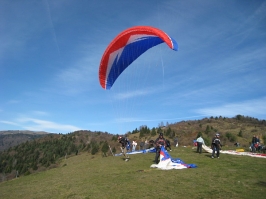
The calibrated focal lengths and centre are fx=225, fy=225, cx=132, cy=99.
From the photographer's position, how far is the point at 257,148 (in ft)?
66.3

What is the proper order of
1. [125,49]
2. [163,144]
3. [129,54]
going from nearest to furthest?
[163,144] < [125,49] < [129,54]

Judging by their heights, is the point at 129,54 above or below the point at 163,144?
above

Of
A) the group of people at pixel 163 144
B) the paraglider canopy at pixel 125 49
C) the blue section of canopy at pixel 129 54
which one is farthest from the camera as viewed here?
the blue section of canopy at pixel 129 54

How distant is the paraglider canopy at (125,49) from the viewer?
13.4 m

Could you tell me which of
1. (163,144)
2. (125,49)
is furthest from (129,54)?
(163,144)

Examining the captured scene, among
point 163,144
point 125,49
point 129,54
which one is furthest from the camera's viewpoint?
point 129,54

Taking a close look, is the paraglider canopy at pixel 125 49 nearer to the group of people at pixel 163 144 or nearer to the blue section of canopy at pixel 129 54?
the blue section of canopy at pixel 129 54

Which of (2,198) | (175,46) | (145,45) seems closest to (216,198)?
(175,46)

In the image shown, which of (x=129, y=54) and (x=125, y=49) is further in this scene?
(x=129, y=54)

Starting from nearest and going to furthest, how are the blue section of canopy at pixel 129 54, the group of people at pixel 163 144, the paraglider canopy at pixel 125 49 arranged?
the paraglider canopy at pixel 125 49, the group of people at pixel 163 144, the blue section of canopy at pixel 129 54

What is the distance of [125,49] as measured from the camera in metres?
15.3

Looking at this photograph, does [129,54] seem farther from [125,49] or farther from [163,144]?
[163,144]

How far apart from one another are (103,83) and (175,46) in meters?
6.66

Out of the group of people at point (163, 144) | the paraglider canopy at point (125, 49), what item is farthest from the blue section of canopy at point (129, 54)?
the group of people at point (163, 144)
